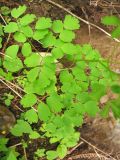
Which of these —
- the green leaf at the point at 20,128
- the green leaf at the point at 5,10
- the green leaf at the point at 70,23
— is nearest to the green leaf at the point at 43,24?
the green leaf at the point at 70,23

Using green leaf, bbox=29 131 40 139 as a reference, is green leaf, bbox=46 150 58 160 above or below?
below

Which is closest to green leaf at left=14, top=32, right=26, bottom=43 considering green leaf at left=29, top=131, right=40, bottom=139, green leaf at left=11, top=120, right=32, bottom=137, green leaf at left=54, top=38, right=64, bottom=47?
green leaf at left=54, top=38, right=64, bottom=47

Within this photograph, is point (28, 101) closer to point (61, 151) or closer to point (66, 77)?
point (66, 77)

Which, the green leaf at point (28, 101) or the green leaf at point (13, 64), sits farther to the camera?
the green leaf at point (13, 64)

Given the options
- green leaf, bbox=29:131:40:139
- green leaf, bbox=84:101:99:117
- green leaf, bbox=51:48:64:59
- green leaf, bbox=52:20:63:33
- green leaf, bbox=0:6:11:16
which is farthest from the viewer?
green leaf, bbox=0:6:11:16

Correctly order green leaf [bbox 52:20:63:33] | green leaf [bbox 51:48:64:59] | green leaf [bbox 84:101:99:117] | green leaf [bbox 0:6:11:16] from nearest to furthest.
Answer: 1. green leaf [bbox 84:101:99:117]
2. green leaf [bbox 51:48:64:59]
3. green leaf [bbox 52:20:63:33]
4. green leaf [bbox 0:6:11:16]

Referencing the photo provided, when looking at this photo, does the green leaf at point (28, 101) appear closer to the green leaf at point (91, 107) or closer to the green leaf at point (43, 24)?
the green leaf at point (91, 107)

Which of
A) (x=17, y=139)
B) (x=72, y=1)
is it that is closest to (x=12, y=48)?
(x=17, y=139)

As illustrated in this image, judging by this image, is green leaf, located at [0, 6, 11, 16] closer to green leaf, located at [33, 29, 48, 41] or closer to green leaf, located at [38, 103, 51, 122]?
green leaf, located at [33, 29, 48, 41]

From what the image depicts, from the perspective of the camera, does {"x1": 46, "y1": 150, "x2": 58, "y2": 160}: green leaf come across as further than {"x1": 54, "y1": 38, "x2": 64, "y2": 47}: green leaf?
Yes
